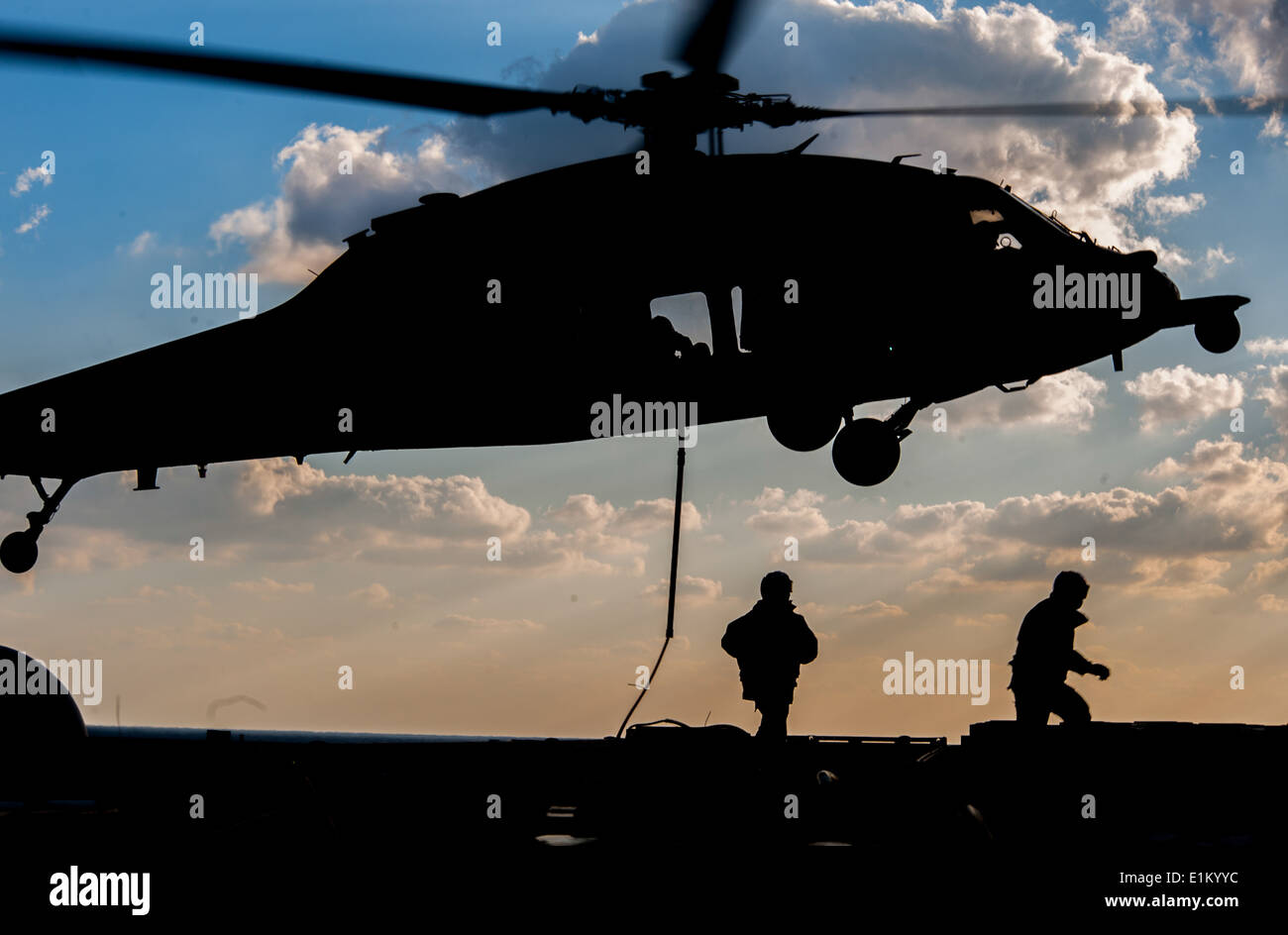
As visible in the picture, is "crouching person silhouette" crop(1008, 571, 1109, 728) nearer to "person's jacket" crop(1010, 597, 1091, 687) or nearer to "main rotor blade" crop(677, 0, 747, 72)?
"person's jacket" crop(1010, 597, 1091, 687)

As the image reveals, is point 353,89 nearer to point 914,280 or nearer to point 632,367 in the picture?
point 632,367

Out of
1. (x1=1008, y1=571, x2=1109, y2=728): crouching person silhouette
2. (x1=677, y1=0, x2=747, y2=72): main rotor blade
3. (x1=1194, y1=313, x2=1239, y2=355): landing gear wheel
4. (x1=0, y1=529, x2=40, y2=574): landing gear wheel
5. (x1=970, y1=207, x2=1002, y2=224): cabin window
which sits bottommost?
(x1=1008, y1=571, x2=1109, y2=728): crouching person silhouette

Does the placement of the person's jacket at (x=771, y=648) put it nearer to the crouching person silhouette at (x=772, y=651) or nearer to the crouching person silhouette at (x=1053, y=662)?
the crouching person silhouette at (x=772, y=651)

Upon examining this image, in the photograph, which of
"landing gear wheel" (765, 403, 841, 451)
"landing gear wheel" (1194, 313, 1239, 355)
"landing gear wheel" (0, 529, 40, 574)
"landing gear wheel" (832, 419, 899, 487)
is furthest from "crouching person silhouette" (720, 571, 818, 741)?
"landing gear wheel" (0, 529, 40, 574)

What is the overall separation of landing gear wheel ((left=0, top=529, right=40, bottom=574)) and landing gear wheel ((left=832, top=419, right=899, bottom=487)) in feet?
51.4

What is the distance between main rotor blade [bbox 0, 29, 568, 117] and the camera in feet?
37.0

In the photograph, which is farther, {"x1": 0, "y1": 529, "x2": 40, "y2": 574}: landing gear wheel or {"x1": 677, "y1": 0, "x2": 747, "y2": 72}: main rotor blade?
{"x1": 0, "y1": 529, "x2": 40, "y2": 574}: landing gear wheel

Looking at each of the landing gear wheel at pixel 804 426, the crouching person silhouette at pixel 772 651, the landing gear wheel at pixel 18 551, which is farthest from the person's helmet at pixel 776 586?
the landing gear wheel at pixel 18 551
